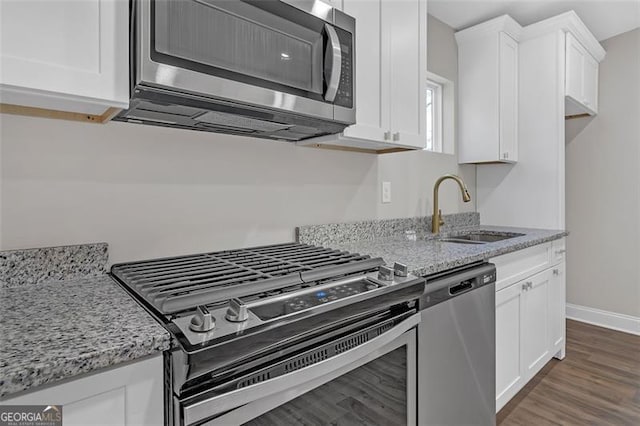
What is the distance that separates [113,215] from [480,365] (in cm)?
158

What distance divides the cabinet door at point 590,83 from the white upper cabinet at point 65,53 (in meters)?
3.26

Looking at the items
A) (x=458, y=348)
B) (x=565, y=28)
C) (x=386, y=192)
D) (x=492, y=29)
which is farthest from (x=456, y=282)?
(x=565, y=28)

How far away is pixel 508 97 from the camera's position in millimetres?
A: 2645

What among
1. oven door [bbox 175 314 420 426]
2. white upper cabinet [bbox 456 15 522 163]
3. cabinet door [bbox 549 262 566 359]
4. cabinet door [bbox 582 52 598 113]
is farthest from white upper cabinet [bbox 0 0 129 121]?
cabinet door [bbox 582 52 598 113]

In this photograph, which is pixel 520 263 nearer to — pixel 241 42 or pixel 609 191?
pixel 241 42

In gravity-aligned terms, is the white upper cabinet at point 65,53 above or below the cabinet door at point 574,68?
below

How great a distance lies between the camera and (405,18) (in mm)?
1712

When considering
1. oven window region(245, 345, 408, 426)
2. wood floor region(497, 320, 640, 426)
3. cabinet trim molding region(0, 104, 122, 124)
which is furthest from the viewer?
wood floor region(497, 320, 640, 426)

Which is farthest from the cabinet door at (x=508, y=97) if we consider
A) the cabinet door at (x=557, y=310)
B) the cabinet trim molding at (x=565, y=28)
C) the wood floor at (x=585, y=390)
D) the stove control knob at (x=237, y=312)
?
the stove control knob at (x=237, y=312)

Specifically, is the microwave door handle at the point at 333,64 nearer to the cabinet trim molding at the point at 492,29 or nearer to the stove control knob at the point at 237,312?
the stove control knob at the point at 237,312

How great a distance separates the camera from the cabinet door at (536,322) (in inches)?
79.3

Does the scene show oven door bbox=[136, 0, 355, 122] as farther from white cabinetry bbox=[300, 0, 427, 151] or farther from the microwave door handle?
white cabinetry bbox=[300, 0, 427, 151]

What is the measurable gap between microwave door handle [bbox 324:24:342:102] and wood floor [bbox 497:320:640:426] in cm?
Answer: 183

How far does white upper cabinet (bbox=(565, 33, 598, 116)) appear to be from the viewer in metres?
2.58
